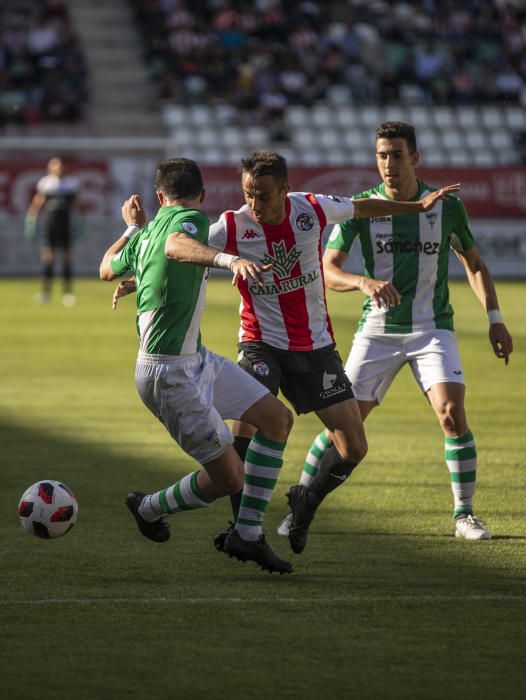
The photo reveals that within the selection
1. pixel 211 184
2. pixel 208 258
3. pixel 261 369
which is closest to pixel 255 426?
pixel 261 369

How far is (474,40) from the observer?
33500 millimetres

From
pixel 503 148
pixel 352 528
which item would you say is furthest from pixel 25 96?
pixel 352 528

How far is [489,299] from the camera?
7.30m

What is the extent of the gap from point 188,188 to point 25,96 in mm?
24523

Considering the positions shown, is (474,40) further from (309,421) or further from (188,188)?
(188,188)

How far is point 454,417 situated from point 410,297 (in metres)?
0.72

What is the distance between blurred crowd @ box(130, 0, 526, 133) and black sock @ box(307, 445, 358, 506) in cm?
2477

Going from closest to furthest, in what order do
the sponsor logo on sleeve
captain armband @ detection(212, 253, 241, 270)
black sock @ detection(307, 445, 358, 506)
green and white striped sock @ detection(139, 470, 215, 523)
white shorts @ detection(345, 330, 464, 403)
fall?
captain armband @ detection(212, 253, 241, 270)
the sponsor logo on sleeve
green and white striped sock @ detection(139, 470, 215, 523)
black sock @ detection(307, 445, 358, 506)
white shorts @ detection(345, 330, 464, 403)

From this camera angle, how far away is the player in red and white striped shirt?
6.64 meters

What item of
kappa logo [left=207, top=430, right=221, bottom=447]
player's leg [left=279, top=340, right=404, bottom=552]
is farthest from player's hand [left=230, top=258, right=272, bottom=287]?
player's leg [left=279, top=340, right=404, bottom=552]

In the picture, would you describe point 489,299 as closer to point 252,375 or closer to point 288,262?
point 288,262

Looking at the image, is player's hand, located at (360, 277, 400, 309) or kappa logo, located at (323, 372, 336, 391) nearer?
player's hand, located at (360, 277, 400, 309)

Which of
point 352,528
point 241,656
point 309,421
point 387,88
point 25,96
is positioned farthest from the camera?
point 387,88

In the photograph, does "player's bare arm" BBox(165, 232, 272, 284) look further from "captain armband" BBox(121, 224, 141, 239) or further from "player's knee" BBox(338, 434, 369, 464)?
"player's knee" BBox(338, 434, 369, 464)
